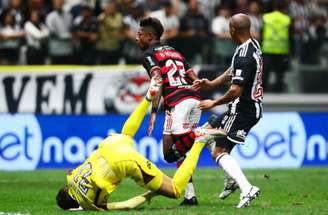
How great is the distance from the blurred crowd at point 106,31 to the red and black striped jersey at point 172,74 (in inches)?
394

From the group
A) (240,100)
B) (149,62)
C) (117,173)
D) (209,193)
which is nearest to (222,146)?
(240,100)

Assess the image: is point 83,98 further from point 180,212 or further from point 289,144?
point 180,212

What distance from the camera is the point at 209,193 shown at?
14.8 meters

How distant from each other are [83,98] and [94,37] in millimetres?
1556

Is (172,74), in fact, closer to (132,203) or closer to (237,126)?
(237,126)

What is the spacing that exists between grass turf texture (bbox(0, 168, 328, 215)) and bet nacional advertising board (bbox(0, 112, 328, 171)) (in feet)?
2.53

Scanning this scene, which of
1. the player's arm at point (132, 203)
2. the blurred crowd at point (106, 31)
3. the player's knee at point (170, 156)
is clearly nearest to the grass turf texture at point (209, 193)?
the player's arm at point (132, 203)

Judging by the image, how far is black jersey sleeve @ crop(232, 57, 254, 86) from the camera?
1212 cm

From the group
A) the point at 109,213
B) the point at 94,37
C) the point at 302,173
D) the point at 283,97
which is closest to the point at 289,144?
the point at 302,173

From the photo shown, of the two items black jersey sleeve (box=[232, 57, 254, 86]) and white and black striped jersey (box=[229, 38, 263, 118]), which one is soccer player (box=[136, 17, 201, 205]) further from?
black jersey sleeve (box=[232, 57, 254, 86])

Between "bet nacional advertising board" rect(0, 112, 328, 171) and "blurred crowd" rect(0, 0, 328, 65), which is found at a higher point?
"blurred crowd" rect(0, 0, 328, 65)

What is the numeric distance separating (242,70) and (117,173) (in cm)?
207

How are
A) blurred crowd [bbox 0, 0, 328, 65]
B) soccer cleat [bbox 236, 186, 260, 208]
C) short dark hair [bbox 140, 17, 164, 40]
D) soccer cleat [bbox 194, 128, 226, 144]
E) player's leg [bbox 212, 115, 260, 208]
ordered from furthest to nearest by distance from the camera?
blurred crowd [bbox 0, 0, 328, 65]
short dark hair [bbox 140, 17, 164, 40]
player's leg [bbox 212, 115, 260, 208]
soccer cleat [bbox 236, 186, 260, 208]
soccer cleat [bbox 194, 128, 226, 144]

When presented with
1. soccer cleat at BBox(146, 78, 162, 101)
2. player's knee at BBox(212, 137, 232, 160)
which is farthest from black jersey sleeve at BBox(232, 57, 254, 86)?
soccer cleat at BBox(146, 78, 162, 101)
